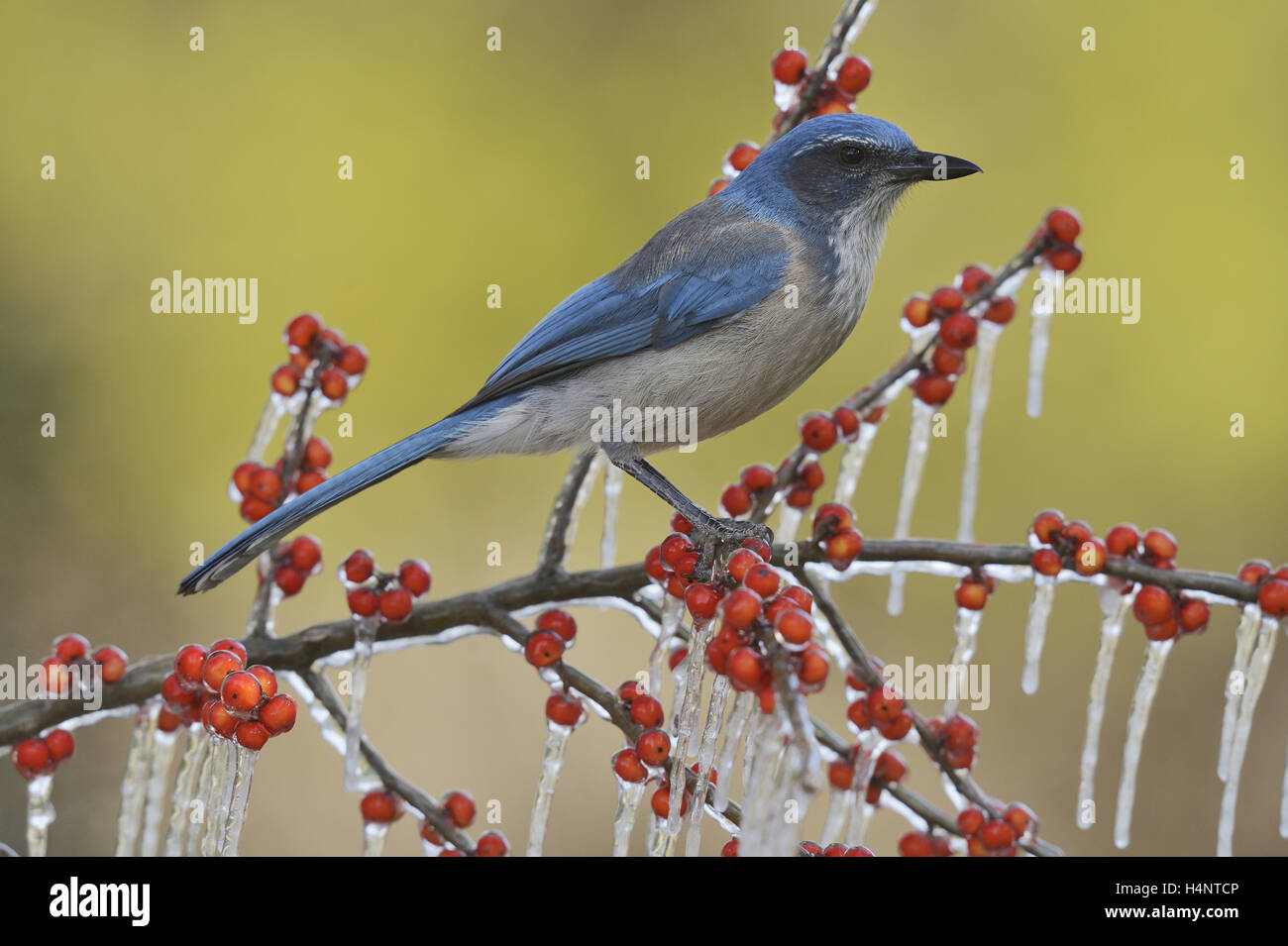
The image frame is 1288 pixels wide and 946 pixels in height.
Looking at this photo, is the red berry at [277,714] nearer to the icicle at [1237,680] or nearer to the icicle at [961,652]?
→ the icicle at [961,652]

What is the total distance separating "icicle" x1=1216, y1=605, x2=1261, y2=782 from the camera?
2.01 m

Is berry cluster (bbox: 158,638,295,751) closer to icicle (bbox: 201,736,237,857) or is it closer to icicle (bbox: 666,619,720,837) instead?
icicle (bbox: 201,736,237,857)

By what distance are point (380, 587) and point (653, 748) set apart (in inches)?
22.4

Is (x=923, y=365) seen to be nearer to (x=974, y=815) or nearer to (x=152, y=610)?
(x=974, y=815)

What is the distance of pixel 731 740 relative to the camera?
1.71 metres

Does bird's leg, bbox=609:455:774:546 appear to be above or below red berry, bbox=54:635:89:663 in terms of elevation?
above

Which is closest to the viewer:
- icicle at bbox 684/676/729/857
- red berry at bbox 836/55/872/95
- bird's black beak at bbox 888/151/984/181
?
icicle at bbox 684/676/729/857

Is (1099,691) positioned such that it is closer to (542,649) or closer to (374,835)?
(542,649)

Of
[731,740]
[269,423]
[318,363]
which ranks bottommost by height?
[731,740]

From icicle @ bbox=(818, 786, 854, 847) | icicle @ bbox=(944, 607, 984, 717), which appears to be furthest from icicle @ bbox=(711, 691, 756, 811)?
icicle @ bbox=(944, 607, 984, 717)

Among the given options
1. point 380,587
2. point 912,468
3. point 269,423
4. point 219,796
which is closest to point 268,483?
point 269,423

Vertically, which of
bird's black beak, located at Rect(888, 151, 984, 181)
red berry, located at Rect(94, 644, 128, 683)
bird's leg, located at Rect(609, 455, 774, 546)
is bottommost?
red berry, located at Rect(94, 644, 128, 683)

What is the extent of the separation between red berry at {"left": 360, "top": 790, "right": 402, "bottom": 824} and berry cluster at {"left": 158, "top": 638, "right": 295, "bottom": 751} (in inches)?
17.2

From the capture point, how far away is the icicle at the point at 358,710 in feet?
6.73
